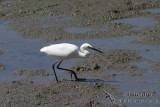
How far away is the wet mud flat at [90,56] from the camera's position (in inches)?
302

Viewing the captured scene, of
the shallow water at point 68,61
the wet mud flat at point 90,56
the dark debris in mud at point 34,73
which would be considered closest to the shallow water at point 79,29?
the wet mud flat at point 90,56

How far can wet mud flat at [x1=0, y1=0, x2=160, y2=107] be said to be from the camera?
767cm

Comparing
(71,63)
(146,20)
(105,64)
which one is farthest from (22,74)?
(146,20)

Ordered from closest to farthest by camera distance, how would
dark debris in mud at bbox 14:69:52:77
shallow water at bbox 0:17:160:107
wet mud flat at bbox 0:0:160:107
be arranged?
wet mud flat at bbox 0:0:160:107 → shallow water at bbox 0:17:160:107 → dark debris in mud at bbox 14:69:52:77

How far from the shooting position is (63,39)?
11.1 m

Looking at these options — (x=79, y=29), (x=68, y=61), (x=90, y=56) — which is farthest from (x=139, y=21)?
(x=68, y=61)

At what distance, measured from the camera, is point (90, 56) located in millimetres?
9641

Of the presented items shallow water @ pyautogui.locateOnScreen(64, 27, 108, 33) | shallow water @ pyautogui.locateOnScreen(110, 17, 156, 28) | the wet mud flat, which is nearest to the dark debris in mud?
the wet mud flat

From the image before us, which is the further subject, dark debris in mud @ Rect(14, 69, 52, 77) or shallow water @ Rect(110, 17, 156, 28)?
shallow water @ Rect(110, 17, 156, 28)

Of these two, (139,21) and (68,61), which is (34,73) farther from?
(139,21)

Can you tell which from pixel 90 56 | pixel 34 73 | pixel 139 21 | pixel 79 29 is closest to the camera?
pixel 34 73

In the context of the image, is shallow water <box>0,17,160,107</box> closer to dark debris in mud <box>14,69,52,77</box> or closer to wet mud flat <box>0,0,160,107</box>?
wet mud flat <box>0,0,160,107</box>

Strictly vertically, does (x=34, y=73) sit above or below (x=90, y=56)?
below

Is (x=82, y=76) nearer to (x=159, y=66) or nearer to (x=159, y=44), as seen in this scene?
(x=159, y=66)
